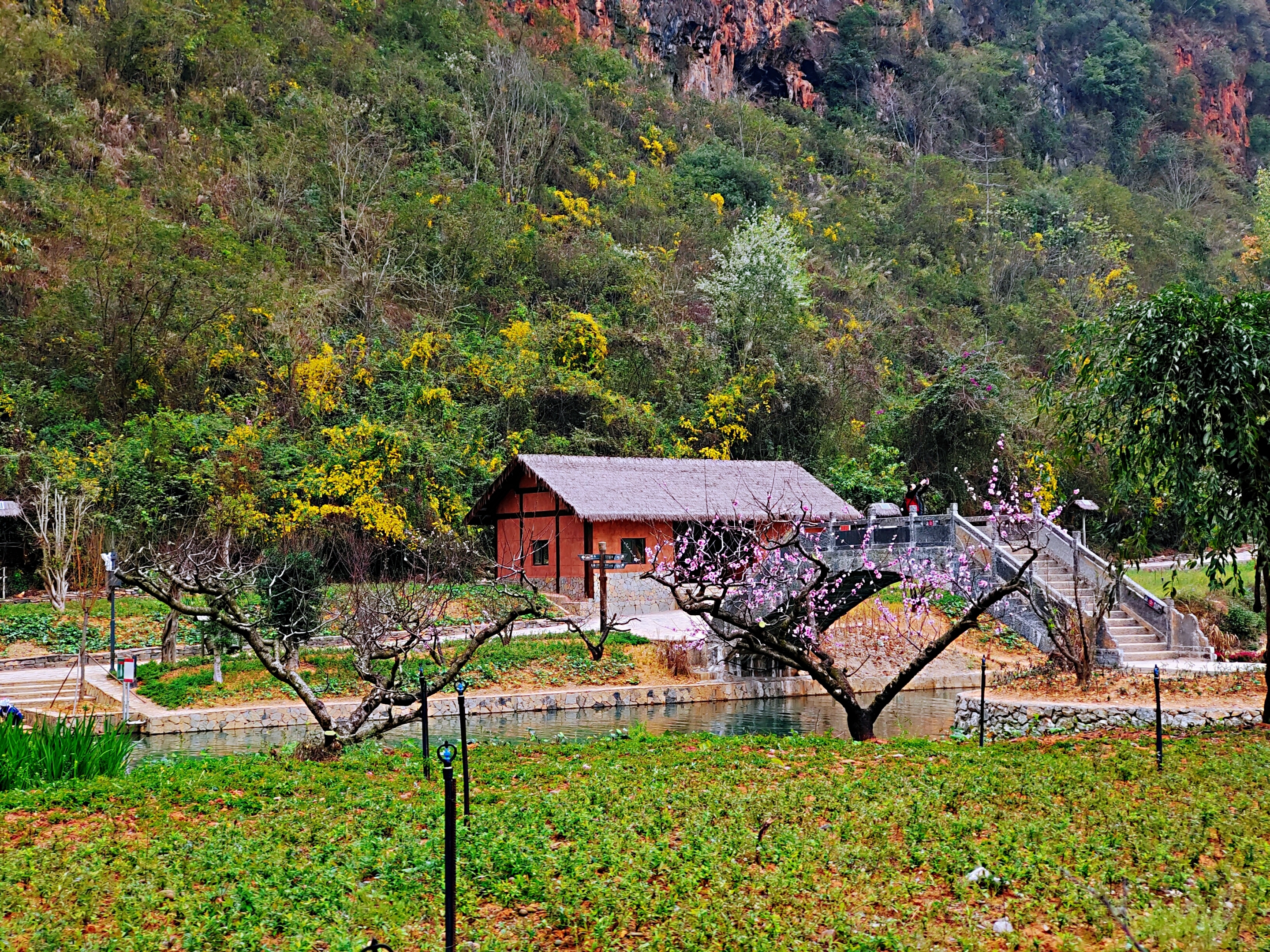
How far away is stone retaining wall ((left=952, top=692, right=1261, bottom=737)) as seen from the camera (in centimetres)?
1513

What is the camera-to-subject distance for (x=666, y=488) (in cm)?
3162

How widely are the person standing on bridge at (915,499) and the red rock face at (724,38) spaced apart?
110 ft

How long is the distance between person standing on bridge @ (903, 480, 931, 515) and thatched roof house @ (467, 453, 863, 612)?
160 centimetres

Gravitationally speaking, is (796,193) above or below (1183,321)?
above

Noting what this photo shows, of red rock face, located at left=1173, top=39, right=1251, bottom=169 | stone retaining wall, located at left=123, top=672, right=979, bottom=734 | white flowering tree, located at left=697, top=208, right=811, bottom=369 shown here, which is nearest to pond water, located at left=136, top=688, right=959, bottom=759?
stone retaining wall, located at left=123, top=672, right=979, bottom=734

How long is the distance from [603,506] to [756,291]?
696 inches

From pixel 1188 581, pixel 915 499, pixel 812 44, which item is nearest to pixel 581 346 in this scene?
pixel 915 499

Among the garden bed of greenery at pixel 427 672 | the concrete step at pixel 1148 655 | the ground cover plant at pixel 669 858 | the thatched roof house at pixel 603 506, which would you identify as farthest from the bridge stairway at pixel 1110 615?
the ground cover plant at pixel 669 858

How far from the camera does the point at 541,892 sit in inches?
283

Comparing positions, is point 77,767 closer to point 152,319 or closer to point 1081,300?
point 152,319

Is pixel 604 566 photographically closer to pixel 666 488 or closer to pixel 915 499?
pixel 666 488

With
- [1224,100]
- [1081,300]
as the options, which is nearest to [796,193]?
[1081,300]

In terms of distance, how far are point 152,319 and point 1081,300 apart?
143 ft

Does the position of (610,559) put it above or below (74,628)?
above
